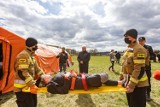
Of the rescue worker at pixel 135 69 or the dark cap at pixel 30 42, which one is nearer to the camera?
the rescue worker at pixel 135 69

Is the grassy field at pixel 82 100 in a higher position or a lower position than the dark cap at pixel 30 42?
lower

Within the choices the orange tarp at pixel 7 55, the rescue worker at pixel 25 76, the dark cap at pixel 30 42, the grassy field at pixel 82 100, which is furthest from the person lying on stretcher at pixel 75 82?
the orange tarp at pixel 7 55

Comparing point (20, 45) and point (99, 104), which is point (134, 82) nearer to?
point (99, 104)

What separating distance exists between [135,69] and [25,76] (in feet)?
7.06

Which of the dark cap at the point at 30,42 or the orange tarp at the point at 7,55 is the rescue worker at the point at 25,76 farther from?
the orange tarp at the point at 7,55

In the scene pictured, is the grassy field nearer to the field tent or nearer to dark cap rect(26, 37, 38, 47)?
the field tent

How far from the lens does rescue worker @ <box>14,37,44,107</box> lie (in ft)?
12.4

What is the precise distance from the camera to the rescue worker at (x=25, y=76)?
3.78 metres

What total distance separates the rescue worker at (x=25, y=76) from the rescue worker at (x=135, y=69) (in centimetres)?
193

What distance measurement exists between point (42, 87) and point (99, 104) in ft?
8.60

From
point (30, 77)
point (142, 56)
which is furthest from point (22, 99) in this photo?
point (142, 56)

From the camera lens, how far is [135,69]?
3.63 m

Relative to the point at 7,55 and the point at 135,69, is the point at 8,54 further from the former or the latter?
the point at 135,69

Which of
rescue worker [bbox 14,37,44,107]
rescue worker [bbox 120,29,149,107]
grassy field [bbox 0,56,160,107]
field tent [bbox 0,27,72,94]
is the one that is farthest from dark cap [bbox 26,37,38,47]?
field tent [bbox 0,27,72,94]
